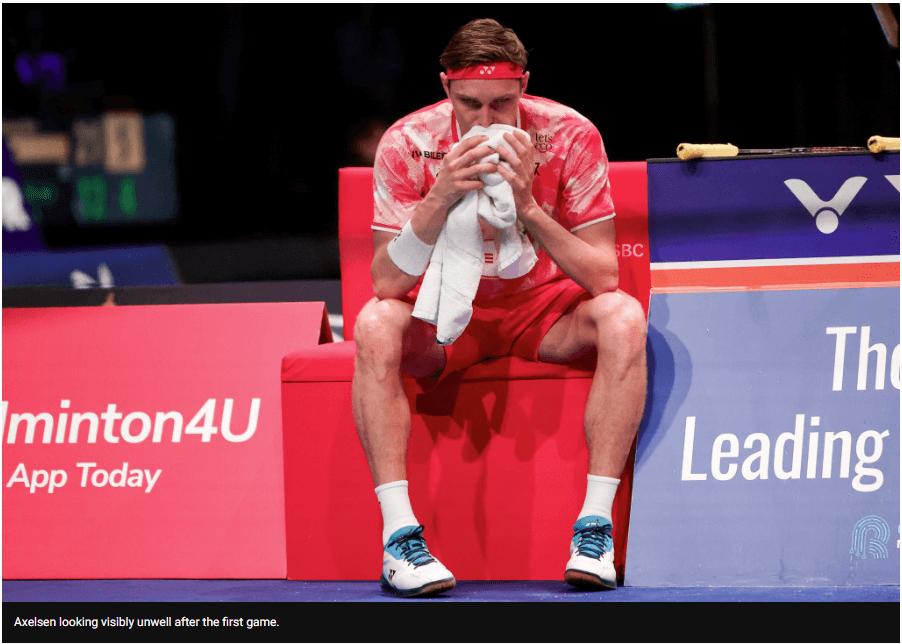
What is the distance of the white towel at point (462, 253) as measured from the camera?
1.92 meters

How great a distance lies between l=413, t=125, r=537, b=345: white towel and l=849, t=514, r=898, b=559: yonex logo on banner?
37.6 inches

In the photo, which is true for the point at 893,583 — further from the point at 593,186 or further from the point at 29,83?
the point at 29,83

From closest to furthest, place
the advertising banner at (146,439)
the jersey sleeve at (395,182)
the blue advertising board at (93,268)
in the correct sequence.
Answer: the jersey sleeve at (395,182), the advertising banner at (146,439), the blue advertising board at (93,268)

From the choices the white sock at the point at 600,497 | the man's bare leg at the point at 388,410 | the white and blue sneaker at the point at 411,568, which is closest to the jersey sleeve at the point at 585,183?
the man's bare leg at the point at 388,410

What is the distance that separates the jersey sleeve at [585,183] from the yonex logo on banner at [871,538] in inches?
34.1

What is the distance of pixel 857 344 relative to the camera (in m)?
2.07

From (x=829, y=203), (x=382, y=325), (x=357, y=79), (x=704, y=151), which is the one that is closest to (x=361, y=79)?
(x=357, y=79)

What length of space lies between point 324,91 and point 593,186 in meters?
2.78

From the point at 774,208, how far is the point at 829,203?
0.46 feet

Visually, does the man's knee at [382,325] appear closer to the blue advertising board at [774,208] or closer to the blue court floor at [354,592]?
the blue court floor at [354,592]

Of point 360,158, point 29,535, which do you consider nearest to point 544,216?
point 29,535

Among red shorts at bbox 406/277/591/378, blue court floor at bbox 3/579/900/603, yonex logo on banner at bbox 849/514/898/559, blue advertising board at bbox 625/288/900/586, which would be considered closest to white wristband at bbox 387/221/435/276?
red shorts at bbox 406/277/591/378

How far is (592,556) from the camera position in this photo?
1803mm

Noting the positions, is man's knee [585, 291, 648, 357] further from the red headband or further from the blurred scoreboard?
the blurred scoreboard
